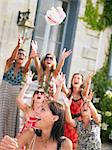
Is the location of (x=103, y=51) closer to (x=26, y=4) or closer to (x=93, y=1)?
(x=93, y=1)

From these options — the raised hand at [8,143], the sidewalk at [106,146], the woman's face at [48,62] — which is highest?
the woman's face at [48,62]

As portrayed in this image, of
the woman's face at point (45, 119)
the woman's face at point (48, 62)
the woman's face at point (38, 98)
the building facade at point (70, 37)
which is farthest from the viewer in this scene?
the building facade at point (70, 37)

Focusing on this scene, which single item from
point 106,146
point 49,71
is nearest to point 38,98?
point 49,71

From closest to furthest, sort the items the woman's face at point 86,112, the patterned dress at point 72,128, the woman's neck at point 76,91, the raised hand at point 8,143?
the raised hand at point 8,143 < the woman's face at point 86,112 < the patterned dress at point 72,128 < the woman's neck at point 76,91

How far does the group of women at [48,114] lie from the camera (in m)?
3.11

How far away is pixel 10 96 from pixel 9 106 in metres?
0.17

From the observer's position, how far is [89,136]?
182 inches

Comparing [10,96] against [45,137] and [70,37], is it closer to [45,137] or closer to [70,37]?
[45,137]

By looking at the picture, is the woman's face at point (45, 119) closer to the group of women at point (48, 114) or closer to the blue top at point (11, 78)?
the group of women at point (48, 114)

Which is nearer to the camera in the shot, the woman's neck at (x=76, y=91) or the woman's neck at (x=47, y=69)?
the woman's neck at (x=76, y=91)

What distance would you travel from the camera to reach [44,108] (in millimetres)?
3107

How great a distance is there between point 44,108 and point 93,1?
277 inches

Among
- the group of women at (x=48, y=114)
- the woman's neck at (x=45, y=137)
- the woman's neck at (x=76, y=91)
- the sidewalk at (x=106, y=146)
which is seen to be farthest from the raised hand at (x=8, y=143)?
the sidewalk at (x=106, y=146)

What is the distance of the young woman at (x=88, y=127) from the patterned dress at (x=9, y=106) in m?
1.39
